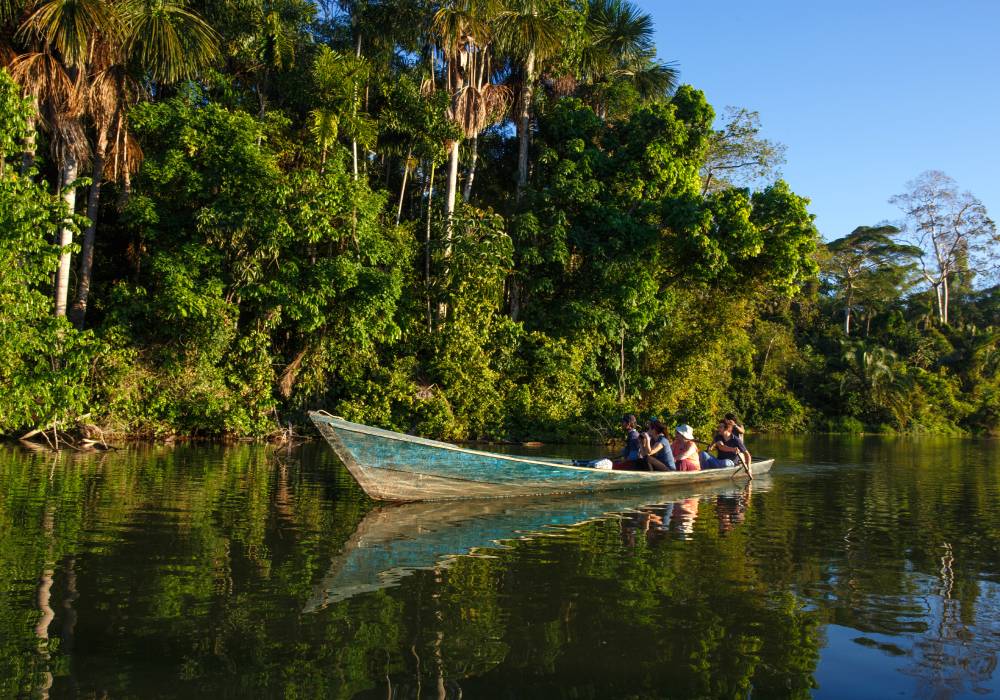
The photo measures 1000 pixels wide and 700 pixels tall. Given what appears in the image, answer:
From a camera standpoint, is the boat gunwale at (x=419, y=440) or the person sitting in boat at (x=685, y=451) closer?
the boat gunwale at (x=419, y=440)

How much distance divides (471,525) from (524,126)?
845 inches

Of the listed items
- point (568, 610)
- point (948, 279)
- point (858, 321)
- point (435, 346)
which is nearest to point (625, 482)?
point (568, 610)

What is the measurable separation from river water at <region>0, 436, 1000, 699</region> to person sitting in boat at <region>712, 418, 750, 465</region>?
13.2ft

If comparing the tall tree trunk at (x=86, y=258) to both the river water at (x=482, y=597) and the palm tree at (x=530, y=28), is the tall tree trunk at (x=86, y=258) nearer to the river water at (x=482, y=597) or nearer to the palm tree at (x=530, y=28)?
the river water at (x=482, y=597)

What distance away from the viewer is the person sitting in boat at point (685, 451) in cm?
1514

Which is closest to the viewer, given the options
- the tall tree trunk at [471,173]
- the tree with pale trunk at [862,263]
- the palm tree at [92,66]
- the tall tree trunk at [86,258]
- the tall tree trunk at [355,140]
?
Result: the palm tree at [92,66]

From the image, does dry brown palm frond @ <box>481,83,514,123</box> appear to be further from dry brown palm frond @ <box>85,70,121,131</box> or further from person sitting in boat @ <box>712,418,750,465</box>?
person sitting in boat @ <box>712,418,750,465</box>

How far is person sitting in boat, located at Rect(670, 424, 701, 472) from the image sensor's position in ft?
49.7

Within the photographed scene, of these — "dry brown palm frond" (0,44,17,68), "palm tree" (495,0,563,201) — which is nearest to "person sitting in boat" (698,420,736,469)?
"palm tree" (495,0,563,201)

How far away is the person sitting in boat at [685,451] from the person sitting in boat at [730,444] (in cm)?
136

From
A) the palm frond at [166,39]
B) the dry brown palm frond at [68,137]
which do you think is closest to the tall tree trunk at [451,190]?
the palm frond at [166,39]

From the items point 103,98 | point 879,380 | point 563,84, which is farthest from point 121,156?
point 879,380

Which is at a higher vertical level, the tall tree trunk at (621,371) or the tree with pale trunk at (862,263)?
the tree with pale trunk at (862,263)

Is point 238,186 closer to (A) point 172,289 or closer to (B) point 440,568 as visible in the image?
(A) point 172,289
